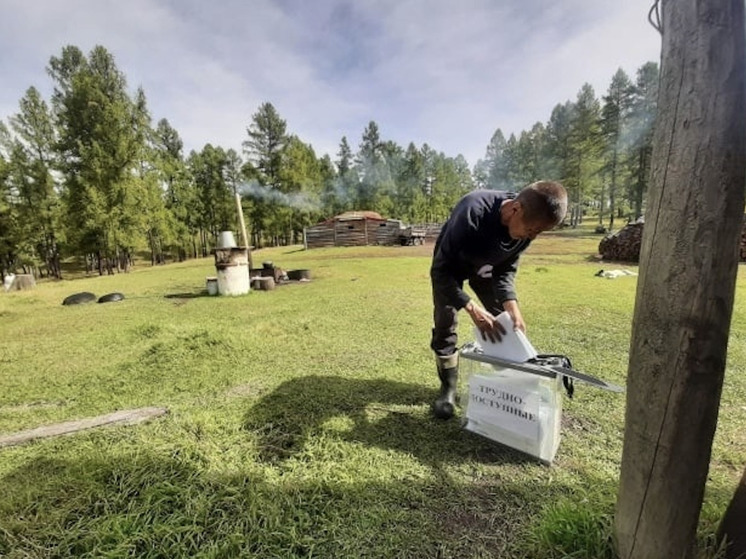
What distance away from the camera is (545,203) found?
1690 millimetres

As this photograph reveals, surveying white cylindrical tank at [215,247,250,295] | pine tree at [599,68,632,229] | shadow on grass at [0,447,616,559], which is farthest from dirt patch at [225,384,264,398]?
pine tree at [599,68,632,229]

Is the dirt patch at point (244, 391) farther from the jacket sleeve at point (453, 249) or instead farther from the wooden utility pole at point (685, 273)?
the wooden utility pole at point (685, 273)

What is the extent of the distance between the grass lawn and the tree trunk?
0.08 metres

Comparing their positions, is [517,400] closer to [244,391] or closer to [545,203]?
[545,203]

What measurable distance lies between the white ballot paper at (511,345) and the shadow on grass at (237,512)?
60cm

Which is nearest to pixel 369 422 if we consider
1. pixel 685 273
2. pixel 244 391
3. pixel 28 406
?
pixel 244 391

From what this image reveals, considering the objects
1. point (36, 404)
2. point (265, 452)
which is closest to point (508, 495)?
point (265, 452)

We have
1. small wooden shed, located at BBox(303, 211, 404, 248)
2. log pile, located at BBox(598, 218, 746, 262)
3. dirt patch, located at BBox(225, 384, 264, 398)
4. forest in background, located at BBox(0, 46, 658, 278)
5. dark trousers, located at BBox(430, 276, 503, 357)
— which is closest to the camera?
dark trousers, located at BBox(430, 276, 503, 357)

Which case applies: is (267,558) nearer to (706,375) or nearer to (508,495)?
(508,495)

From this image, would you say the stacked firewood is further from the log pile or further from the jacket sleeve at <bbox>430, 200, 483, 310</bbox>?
the jacket sleeve at <bbox>430, 200, 483, 310</bbox>

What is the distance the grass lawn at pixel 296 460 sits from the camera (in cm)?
136

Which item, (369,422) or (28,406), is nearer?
(369,422)

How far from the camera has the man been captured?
1756 mm

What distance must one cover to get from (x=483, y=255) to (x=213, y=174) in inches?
1281
